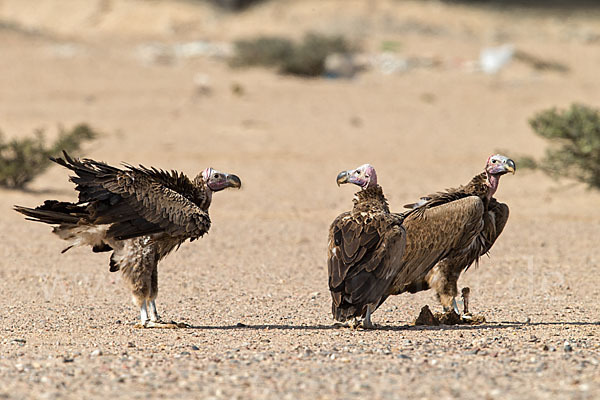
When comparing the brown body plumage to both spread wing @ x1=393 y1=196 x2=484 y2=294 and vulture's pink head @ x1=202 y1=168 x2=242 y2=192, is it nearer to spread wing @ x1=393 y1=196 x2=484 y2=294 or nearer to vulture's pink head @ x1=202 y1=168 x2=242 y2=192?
spread wing @ x1=393 y1=196 x2=484 y2=294

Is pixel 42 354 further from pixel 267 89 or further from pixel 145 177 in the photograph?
pixel 267 89

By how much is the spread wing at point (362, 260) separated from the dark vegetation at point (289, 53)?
2072 centimetres

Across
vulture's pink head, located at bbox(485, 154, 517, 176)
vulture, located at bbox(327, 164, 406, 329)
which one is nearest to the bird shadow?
vulture, located at bbox(327, 164, 406, 329)

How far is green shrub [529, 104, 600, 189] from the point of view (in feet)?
53.7

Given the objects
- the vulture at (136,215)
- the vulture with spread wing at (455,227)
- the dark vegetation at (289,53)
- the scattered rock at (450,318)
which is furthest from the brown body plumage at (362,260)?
the dark vegetation at (289,53)

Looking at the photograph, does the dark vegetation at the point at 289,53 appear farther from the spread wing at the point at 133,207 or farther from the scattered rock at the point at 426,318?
the spread wing at the point at 133,207

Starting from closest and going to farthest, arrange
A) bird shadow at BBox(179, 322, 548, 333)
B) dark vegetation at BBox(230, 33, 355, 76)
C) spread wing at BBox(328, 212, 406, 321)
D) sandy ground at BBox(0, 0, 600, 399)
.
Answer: sandy ground at BBox(0, 0, 600, 399) → spread wing at BBox(328, 212, 406, 321) → bird shadow at BBox(179, 322, 548, 333) → dark vegetation at BBox(230, 33, 355, 76)

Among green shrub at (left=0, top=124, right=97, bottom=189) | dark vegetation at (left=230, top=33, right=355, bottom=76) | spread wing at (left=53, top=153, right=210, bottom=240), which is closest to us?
spread wing at (left=53, top=153, right=210, bottom=240)

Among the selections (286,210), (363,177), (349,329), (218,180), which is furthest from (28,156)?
(349,329)

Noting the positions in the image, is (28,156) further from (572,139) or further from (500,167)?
(500,167)

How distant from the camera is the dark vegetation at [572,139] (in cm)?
1634

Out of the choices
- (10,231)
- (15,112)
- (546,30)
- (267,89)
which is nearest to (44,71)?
(15,112)

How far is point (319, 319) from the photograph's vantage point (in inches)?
353

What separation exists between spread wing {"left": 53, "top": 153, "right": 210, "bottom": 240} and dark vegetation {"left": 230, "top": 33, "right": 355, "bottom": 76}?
20613 mm
